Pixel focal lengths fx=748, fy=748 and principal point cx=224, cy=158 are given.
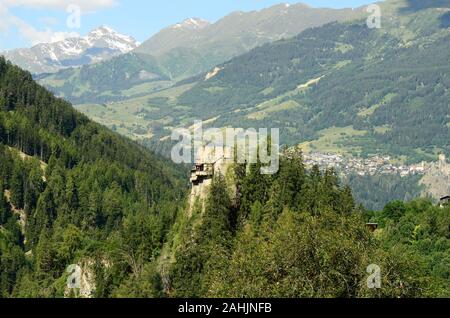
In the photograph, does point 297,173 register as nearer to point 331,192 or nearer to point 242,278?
point 331,192

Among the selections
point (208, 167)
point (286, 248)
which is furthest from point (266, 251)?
point (208, 167)

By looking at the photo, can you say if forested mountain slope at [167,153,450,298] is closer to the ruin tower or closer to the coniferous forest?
the coniferous forest

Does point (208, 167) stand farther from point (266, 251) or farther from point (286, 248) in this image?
point (286, 248)

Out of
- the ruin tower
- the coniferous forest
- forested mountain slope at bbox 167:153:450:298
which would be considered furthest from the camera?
the ruin tower

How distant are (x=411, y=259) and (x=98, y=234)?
4937 inches

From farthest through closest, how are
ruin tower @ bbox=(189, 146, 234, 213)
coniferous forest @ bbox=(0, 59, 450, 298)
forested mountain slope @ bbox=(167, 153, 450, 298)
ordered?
ruin tower @ bbox=(189, 146, 234, 213), coniferous forest @ bbox=(0, 59, 450, 298), forested mountain slope @ bbox=(167, 153, 450, 298)

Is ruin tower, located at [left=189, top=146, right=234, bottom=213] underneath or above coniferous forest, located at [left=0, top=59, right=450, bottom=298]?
above

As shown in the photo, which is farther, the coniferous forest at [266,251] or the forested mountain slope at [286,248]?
the coniferous forest at [266,251]

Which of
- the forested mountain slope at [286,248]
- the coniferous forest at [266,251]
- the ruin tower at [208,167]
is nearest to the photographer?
the forested mountain slope at [286,248]

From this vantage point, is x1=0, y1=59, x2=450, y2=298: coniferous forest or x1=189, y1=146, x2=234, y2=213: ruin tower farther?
x1=189, y1=146, x2=234, y2=213: ruin tower

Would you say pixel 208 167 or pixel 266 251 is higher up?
pixel 208 167

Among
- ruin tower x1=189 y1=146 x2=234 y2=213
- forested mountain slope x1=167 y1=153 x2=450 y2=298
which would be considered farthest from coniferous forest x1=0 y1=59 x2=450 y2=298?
ruin tower x1=189 y1=146 x2=234 y2=213

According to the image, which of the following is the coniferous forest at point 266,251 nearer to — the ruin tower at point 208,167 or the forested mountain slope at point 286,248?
the forested mountain slope at point 286,248

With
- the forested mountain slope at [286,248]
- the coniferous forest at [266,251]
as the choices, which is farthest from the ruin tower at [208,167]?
the coniferous forest at [266,251]
